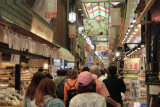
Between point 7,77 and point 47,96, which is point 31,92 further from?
point 7,77

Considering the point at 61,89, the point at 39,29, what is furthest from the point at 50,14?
the point at 61,89

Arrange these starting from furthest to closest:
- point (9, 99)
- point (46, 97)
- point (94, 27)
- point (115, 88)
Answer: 1. point (94, 27)
2. point (9, 99)
3. point (115, 88)
4. point (46, 97)

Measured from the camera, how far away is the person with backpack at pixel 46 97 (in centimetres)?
319

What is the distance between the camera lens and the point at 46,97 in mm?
3244

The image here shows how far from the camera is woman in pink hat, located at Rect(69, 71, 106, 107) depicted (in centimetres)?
311

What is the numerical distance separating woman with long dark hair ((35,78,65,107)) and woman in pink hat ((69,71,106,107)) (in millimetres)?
240

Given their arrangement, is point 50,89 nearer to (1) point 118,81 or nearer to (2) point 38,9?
(1) point 118,81

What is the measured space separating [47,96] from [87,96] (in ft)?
1.95

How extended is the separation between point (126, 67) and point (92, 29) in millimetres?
9074

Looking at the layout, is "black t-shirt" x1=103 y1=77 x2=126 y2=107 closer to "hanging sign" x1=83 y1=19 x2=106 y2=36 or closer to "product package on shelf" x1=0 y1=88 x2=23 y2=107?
"product package on shelf" x1=0 y1=88 x2=23 y2=107

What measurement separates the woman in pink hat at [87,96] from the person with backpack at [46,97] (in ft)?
0.79

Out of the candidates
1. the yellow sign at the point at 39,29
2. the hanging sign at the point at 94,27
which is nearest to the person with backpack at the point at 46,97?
the yellow sign at the point at 39,29

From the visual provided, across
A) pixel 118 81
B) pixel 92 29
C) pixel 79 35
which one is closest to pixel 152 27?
pixel 118 81

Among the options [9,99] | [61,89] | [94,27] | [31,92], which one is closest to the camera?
[31,92]
